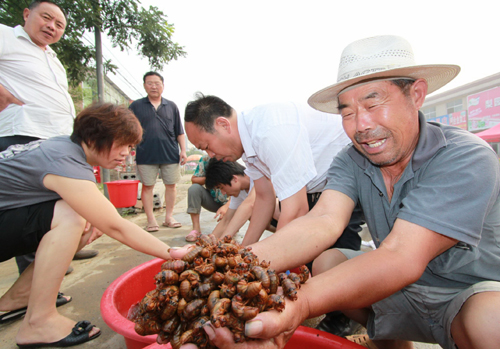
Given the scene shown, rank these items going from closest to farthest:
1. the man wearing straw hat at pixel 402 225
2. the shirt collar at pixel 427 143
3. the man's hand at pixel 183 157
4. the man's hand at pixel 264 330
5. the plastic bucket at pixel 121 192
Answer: the man's hand at pixel 264 330, the man wearing straw hat at pixel 402 225, the shirt collar at pixel 427 143, the plastic bucket at pixel 121 192, the man's hand at pixel 183 157

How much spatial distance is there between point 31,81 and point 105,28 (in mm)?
4956

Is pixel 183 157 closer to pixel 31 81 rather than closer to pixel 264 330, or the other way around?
pixel 31 81

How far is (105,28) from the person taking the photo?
670cm

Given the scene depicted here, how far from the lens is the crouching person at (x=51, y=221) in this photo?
1.73m

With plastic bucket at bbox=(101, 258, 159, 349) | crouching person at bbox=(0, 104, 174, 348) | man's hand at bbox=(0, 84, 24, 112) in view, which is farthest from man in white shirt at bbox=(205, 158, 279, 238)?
man's hand at bbox=(0, 84, 24, 112)

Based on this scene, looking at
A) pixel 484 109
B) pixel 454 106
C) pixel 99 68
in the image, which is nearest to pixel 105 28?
pixel 99 68

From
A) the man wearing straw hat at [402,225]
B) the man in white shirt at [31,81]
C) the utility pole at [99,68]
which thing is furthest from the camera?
the utility pole at [99,68]

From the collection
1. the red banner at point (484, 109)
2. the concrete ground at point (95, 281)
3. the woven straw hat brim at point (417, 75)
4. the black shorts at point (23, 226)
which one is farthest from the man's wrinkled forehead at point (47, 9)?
the red banner at point (484, 109)

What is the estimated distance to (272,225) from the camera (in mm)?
3428

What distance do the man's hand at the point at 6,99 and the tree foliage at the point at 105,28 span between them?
14.2 ft

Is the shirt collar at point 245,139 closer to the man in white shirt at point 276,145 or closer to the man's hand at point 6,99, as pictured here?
the man in white shirt at point 276,145

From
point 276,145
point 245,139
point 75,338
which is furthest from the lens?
point 245,139

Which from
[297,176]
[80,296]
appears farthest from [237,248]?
[80,296]

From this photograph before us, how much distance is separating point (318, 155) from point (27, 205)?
2.31 m
